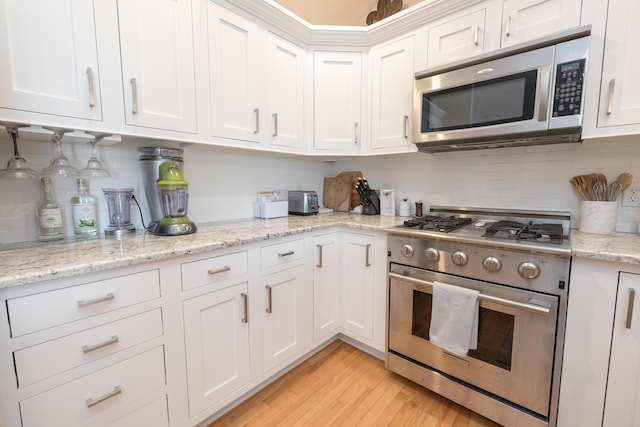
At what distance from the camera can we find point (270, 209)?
204 centimetres

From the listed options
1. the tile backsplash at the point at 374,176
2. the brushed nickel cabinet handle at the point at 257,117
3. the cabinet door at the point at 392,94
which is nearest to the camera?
the tile backsplash at the point at 374,176

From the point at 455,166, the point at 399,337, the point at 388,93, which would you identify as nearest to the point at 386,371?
the point at 399,337

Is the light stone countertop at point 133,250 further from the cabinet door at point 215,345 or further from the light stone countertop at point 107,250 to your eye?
the cabinet door at point 215,345

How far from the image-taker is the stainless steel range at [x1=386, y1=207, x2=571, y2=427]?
46.3 inches

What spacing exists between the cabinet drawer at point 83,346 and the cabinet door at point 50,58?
33.3 inches

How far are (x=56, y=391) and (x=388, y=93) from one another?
227cm

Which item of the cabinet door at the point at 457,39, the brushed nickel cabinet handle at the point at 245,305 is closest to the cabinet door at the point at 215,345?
the brushed nickel cabinet handle at the point at 245,305

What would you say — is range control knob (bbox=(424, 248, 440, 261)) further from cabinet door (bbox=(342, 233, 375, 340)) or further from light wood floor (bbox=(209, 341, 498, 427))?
light wood floor (bbox=(209, 341, 498, 427))

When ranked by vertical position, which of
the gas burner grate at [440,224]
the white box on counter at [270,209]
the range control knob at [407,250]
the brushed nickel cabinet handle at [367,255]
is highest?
the white box on counter at [270,209]

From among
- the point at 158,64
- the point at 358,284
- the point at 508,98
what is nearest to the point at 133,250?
the point at 158,64

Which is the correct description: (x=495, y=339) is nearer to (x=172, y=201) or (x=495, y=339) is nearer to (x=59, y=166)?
(x=172, y=201)

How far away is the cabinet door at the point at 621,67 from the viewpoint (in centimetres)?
121

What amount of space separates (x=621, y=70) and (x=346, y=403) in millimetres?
2116

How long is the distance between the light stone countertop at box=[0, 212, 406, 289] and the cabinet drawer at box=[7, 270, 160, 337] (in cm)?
6
